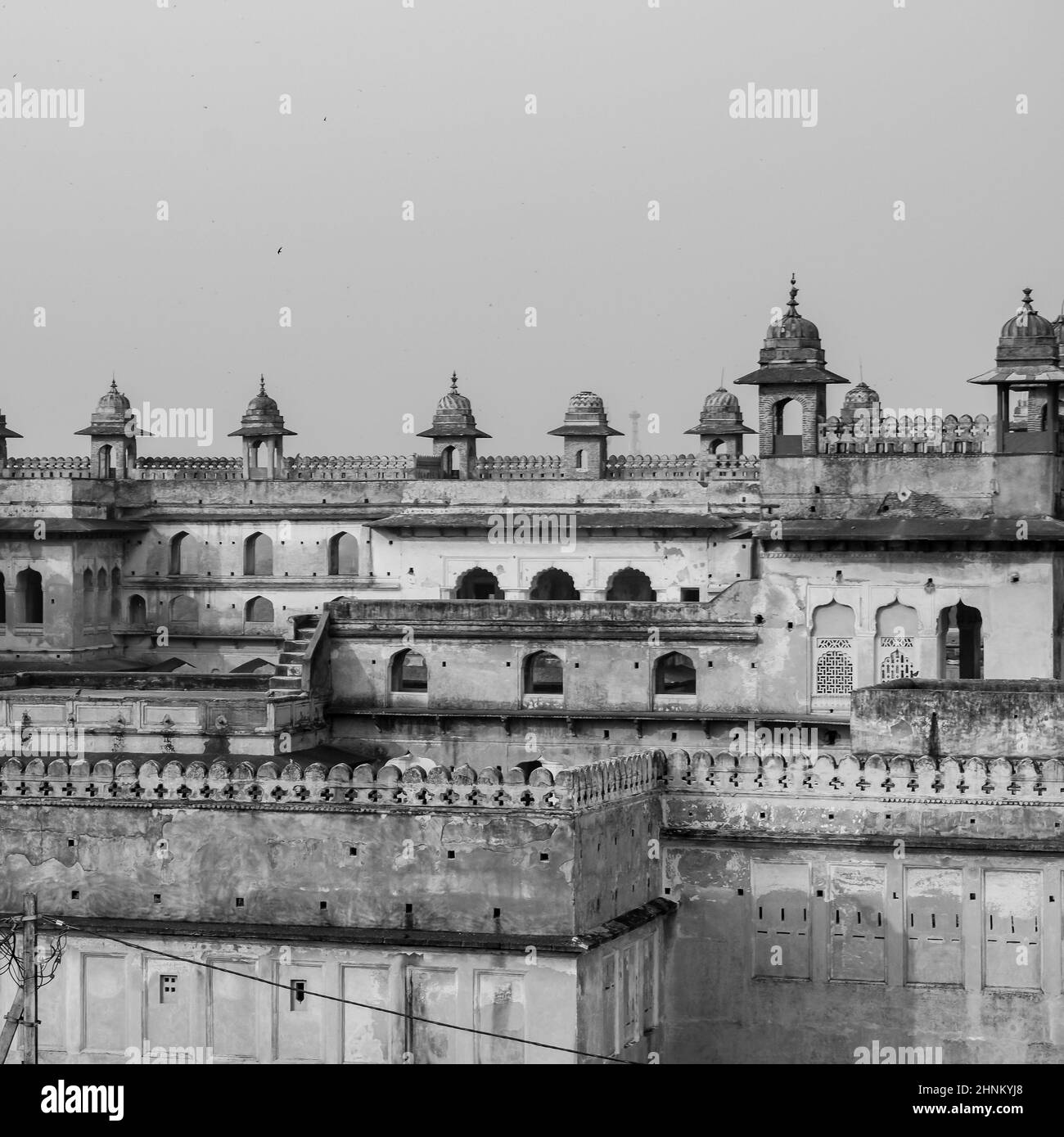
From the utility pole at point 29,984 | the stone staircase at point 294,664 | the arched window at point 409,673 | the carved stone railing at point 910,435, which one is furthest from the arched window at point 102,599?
the utility pole at point 29,984

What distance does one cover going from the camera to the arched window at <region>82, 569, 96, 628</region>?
196ft

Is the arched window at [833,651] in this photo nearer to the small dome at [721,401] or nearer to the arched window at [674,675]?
the arched window at [674,675]

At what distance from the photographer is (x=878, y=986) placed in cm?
3512

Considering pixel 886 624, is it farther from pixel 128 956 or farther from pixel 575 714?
pixel 128 956

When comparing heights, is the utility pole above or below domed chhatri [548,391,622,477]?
below

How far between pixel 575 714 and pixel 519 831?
10848 millimetres

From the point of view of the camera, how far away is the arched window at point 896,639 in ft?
140

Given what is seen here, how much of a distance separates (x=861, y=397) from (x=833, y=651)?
27905 millimetres

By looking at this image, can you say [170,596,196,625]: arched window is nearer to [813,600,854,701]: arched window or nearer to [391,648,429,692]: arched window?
[391,648,429,692]: arched window

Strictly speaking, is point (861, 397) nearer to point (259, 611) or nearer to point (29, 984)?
point (259, 611)

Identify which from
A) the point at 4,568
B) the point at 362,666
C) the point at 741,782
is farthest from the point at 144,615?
the point at 741,782

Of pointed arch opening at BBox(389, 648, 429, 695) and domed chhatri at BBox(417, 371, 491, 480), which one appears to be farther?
domed chhatri at BBox(417, 371, 491, 480)

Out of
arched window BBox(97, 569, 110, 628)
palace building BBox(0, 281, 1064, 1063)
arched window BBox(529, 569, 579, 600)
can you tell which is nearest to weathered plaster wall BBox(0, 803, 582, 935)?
palace building BBox(0, 281, 1064, 1063)

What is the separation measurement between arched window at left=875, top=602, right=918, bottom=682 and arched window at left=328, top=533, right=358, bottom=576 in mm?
19988
